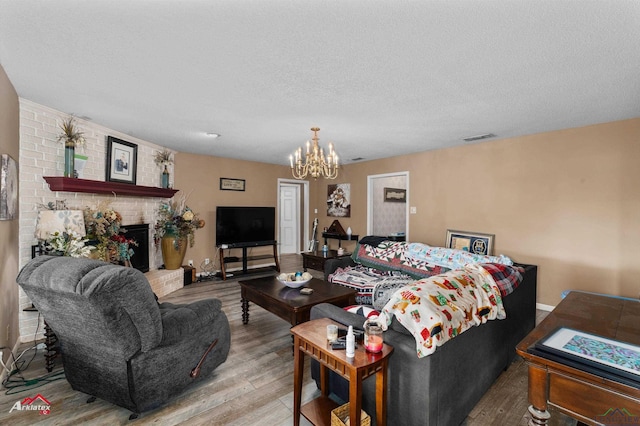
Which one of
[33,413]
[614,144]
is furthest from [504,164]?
[33,413]

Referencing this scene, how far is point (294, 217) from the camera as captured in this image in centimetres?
727

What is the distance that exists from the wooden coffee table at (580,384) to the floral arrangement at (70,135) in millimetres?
4144

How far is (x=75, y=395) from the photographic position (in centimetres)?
202

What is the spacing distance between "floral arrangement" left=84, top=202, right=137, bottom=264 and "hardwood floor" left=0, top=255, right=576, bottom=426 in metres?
1.03

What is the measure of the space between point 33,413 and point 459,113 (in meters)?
4.21

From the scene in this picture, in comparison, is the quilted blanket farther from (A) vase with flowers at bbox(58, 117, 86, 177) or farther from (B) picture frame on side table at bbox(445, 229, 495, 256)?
(A) vase with flowers at bbox(58, 117, 86, 177)

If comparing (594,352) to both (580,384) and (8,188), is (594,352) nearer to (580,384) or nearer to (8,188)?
(580,384)

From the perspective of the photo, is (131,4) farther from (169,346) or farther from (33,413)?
(33,413)

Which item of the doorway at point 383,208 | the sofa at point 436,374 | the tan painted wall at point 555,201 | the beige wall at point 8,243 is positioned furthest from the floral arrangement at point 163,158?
the tan painted wall at point 555,201

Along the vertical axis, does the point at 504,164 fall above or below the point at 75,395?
above

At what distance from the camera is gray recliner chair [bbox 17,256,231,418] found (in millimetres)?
1556

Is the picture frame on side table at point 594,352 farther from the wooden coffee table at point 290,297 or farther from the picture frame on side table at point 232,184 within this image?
the picture frame on side table at point 232,184

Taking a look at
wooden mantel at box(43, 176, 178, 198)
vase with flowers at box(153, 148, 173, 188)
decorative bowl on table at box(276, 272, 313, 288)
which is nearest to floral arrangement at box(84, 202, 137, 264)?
wooden mantel at box(43, 176, 178, 198)

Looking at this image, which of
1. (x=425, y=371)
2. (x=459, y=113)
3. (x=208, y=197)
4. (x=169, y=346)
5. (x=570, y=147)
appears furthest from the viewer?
(x=208, y=197)
